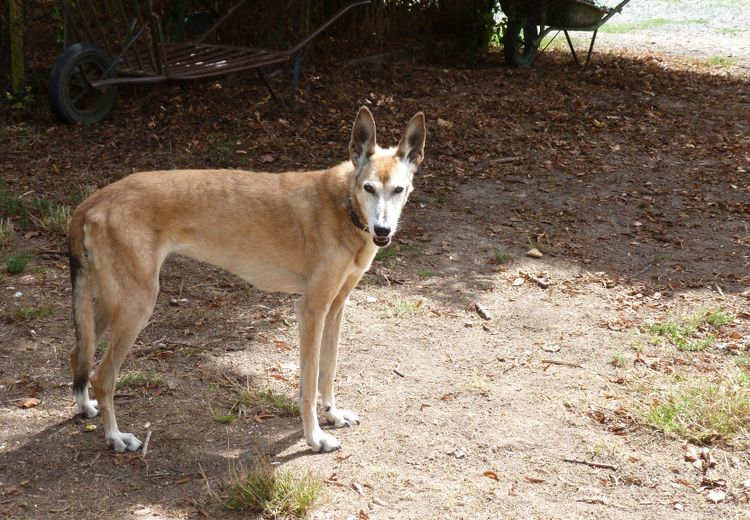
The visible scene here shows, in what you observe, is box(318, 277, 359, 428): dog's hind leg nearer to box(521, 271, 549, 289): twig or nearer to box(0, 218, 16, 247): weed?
box(521, 271, 549, 289): twig

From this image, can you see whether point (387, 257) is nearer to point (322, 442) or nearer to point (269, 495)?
point (322, 442)

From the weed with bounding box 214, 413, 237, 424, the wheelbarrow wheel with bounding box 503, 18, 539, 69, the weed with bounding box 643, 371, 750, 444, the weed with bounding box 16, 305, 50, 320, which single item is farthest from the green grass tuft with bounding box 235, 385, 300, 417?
the wheelbarrow wheel with bounding box 503, 18, 539, 69

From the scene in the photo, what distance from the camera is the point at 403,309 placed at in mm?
6191

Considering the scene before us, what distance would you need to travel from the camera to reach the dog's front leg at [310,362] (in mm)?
4422

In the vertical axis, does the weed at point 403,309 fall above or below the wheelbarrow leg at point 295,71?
below

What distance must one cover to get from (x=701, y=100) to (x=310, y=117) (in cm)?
557

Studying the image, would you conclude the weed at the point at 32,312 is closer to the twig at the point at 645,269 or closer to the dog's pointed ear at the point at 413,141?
the dog's pointed ear at the point at 413,141

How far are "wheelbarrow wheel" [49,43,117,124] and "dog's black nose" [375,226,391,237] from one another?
5722 millimetres

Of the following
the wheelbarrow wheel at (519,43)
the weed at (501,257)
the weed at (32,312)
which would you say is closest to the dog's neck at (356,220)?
the weed at (32,312)

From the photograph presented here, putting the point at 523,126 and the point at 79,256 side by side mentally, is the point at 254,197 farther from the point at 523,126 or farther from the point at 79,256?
the point at 523,126

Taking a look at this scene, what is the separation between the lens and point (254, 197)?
459 cm

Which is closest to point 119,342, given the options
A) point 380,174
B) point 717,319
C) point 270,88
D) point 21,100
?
point 380,174

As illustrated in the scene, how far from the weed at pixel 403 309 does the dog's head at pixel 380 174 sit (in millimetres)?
1785

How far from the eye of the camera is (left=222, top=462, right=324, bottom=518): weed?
151 inches
